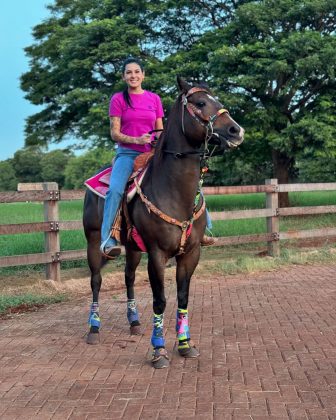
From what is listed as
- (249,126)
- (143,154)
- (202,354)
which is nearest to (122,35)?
(249,126)

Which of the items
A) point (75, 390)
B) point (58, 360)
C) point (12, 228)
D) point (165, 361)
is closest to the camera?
point (75, 390)

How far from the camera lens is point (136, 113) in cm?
518

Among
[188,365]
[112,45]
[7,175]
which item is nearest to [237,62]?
[112,45]

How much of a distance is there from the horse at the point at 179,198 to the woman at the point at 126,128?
27 cm

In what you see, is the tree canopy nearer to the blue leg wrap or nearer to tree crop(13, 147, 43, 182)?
the blue leg wrap

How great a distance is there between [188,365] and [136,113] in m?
2.50

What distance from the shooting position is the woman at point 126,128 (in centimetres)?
510

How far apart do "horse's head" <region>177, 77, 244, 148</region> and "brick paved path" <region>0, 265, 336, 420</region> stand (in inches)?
75.9

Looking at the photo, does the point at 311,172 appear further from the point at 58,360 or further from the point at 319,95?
the point at 58,360

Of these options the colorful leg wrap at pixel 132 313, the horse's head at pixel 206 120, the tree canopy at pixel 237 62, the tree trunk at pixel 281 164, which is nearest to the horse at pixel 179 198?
the horse's head at pixel 206 120

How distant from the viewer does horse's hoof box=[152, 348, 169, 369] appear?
4.50 metres

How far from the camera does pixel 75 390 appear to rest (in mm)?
4016

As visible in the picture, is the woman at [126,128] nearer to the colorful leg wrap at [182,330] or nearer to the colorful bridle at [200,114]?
the colorful bridle at [200,114]

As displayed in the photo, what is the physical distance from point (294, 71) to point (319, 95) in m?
1.73
